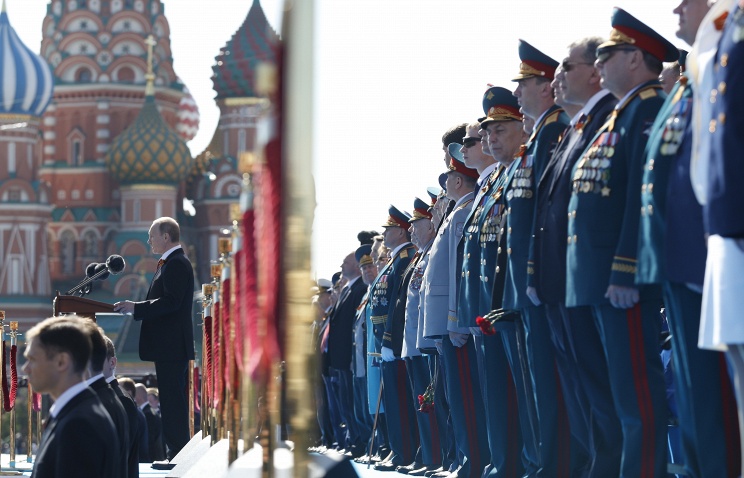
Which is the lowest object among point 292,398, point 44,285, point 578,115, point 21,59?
point 44,285

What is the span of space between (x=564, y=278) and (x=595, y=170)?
0.47 m

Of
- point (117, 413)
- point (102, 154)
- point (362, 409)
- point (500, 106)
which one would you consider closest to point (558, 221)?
point (500, 106)

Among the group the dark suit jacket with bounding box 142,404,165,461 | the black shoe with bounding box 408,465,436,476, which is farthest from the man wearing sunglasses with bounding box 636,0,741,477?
the dark suit jacket with bounding box 142,404,165,461

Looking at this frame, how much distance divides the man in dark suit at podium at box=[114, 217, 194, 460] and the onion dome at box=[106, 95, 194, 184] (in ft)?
184

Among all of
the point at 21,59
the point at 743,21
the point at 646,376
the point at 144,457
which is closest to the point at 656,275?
the point at 646,376

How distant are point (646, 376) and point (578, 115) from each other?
109cm

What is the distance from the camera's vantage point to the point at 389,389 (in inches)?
399

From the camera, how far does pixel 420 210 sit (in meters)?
9.45

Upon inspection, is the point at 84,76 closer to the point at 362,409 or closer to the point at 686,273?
the point at 362,409

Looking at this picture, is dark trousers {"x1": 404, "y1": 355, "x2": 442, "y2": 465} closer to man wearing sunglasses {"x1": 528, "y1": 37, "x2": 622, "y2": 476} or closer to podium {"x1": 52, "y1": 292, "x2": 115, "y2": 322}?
podium {"x1": 52, "y1": 292, "x2": 115, "y2": 322}

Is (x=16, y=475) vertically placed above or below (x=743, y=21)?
below

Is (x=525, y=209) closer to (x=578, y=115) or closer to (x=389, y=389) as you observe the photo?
(x=578, y=115)

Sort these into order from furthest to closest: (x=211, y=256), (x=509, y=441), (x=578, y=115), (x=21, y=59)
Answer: (x=211, y=256) < (x=21, y=59) < (x=509, y=441) < (x=578, y=115)

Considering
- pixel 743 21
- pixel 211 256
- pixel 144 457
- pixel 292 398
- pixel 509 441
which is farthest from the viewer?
pixel 211 256
